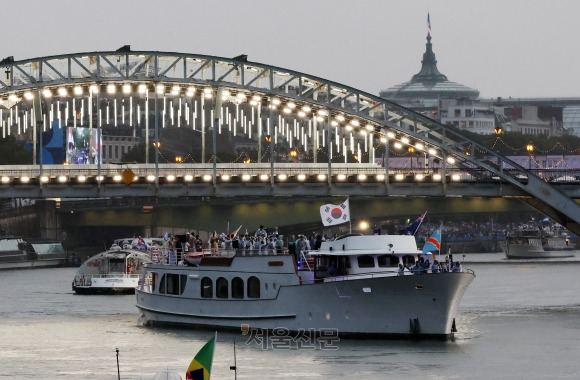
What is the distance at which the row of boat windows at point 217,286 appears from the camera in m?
63.2

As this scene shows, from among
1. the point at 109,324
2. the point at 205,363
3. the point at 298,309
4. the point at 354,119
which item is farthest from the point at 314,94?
the point at 205,363

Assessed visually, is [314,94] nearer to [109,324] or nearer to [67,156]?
[109,324]

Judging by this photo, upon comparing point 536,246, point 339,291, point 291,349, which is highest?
Answer: point 536,246

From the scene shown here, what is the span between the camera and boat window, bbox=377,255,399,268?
6203 centimetres

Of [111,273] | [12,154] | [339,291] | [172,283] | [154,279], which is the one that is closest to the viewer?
[339,291]

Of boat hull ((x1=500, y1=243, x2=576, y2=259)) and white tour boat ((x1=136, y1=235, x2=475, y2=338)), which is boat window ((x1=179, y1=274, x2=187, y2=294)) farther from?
boat hull ((x1=500, y1=243, x2=576, y2=259))

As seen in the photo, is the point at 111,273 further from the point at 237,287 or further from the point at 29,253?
the point at 29,253

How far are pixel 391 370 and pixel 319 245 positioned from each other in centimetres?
935

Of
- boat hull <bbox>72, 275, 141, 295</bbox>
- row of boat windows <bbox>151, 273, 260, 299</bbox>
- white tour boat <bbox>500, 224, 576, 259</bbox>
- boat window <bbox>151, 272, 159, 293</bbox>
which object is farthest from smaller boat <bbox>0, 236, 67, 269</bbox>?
row of boat windows <bbox>151, 273, 260, 299</bbox>

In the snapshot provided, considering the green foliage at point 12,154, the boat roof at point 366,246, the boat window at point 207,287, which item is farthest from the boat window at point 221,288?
the green foliage at point 12,154

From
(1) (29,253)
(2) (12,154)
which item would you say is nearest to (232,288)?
(1) (29,253)

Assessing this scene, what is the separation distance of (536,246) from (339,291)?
9198cm

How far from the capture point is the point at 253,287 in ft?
207

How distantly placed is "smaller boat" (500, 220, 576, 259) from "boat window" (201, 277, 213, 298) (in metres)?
84.2
